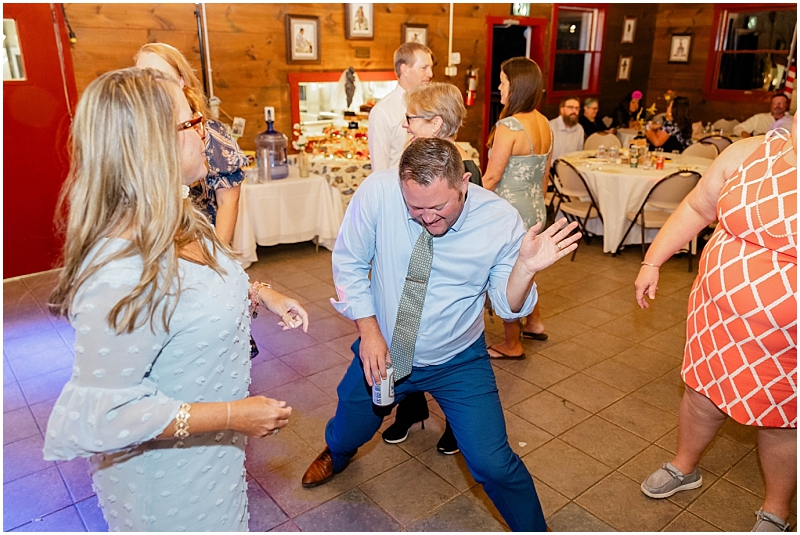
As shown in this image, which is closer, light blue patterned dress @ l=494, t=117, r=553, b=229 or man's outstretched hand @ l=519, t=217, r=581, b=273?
man's outstretched hand @ l=519, t=217, r=581, b=273

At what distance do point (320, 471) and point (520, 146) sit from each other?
197cm

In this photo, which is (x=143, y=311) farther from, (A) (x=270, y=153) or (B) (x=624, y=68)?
(B) (x=624, y=68)

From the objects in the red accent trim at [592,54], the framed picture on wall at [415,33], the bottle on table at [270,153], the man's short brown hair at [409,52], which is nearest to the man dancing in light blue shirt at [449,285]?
the man's short brown hair at [409,52]

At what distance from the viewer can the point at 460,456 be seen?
268cm

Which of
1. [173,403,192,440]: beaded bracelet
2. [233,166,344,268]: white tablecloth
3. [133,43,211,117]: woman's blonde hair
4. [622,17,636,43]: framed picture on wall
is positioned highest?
[622,17,636,43]: framed picture on wall

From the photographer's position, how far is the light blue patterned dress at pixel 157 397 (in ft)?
3.77

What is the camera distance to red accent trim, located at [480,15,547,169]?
7.51 m

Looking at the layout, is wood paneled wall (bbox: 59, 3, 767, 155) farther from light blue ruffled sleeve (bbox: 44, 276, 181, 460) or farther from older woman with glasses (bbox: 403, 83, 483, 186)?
light blue ruffled sleeve (bbox: 44, 276, 181, 460)

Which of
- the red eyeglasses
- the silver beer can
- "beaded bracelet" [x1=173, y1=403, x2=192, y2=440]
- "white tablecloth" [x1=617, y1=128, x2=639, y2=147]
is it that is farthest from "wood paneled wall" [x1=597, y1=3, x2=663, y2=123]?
"beaded bracelet" [x1=173, y1=403, x2=192, y2=440]

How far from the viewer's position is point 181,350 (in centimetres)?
126

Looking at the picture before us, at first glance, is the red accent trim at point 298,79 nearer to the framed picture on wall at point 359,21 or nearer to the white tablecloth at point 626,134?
the framed picture on wall at point 359,21

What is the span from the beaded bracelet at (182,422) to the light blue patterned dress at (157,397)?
0.04 ft

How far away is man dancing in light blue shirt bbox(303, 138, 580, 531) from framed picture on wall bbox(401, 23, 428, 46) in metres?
5.11

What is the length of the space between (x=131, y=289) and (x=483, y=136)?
7.23 metres
